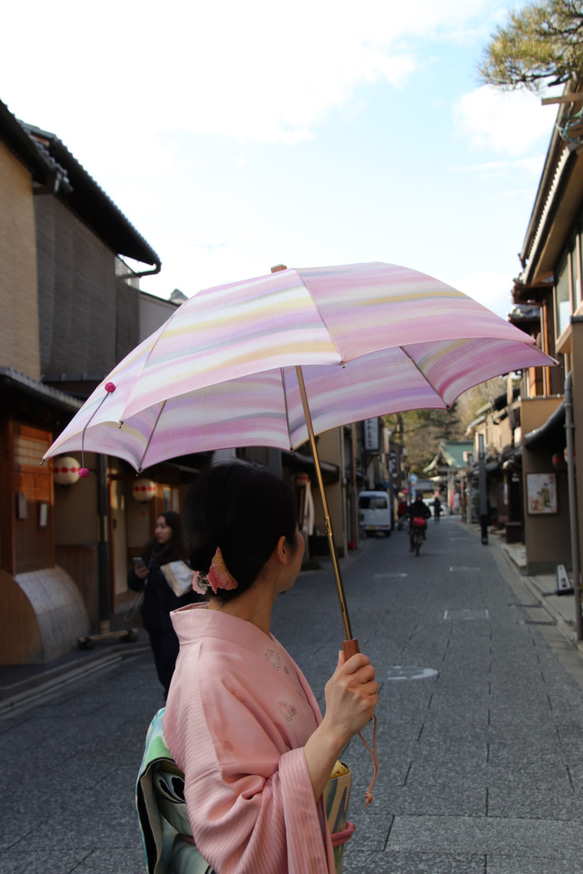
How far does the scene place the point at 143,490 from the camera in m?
16.0

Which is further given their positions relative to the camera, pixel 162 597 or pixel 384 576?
pixel 384 576

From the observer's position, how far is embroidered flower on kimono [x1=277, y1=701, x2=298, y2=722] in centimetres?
174

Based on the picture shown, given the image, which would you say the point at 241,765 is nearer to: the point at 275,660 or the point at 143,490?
the point at 275,660

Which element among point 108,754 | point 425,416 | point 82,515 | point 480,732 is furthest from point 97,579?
point 425,416

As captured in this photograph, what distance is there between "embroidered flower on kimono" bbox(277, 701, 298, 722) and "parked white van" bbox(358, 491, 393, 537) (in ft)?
129

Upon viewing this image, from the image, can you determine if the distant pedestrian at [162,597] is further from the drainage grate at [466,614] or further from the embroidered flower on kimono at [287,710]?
the drainage grate at [466,614]

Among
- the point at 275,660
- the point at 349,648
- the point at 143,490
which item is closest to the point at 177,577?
the point at 275,660

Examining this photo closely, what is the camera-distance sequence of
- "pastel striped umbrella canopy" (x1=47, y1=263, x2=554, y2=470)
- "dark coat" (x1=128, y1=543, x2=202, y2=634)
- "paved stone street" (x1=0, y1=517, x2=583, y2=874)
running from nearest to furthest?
"pastel striped umbrella canopy" (x1=47, y1=263, x2=554, y2=470), "paved stone street" (x1=0, y1=517, x2=583, y2=874), "dark coat" (x1=128, y1=543, x2=202, y2=634)

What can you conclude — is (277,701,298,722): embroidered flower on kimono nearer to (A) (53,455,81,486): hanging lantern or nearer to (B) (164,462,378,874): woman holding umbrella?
(B) (164,462,378,874): woman holding umbrella

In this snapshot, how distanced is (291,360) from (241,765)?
0.91m

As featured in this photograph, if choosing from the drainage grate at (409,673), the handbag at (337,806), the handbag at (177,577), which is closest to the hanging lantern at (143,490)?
the drainage grate at (409,673)

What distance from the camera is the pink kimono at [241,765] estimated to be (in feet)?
5.08

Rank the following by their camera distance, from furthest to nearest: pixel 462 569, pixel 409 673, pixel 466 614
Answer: pixel 462 569 → pixel 466 614 → pixel 409 673

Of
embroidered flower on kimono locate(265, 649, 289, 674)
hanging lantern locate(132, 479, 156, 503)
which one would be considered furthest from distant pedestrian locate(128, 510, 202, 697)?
hanging lantern locate(132, 479, 156, 503)
